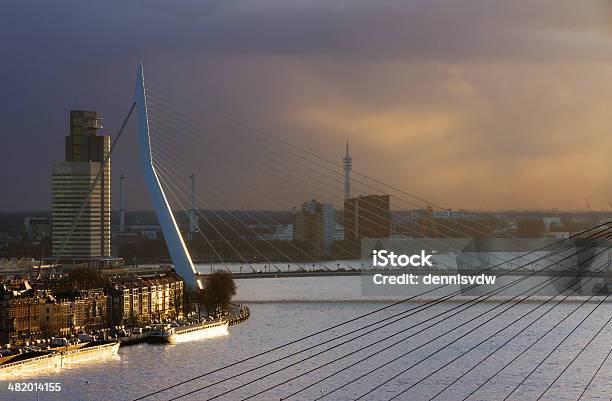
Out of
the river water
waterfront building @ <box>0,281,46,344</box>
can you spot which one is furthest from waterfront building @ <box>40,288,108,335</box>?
the river water

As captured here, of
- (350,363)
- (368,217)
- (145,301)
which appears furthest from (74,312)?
(368,217)

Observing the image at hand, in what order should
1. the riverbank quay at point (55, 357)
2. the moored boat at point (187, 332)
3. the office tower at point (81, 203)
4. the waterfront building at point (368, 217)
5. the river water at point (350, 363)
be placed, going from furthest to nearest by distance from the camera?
the office tower at point (81, 203)
the waterfront building at point (368, 217)
the moored boat at point (187, 332)
the riverbank quay at point (55, 357)
the river water at point (350, 363)

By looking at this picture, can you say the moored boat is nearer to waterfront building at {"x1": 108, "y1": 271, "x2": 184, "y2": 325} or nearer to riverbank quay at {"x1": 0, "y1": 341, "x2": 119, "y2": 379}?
riverbank quay at {"x1": 0, "y1": 341, "x2": 119, "y2": 379}

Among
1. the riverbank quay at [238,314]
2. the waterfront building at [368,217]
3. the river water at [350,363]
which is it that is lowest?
the river water at [350,363]

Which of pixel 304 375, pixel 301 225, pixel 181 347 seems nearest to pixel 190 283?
pixel 181 347

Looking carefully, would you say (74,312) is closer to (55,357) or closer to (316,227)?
(55,357)

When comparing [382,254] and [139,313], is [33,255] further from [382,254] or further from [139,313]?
[139,313]

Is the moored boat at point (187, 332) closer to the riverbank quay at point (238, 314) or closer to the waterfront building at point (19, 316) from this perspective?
the riverbank quay at point (238, 314)

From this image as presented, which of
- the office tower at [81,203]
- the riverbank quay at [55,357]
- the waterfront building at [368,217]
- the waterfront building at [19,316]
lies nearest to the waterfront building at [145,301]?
the waterfront building at [19,316]
